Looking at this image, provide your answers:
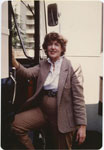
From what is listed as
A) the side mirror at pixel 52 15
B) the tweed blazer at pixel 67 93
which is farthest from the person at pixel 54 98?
the side mirror at pixel 52 15

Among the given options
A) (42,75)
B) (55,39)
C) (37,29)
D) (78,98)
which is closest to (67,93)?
(78,98)

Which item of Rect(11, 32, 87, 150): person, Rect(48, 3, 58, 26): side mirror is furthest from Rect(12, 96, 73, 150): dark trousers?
Rect(48, 3, 58, 26): side mirror

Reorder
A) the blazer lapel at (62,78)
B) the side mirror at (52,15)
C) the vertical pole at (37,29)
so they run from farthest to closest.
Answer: the vertical pole at (37,29) → the side mirror at (52,15) → the blazer lapel at (62,78)

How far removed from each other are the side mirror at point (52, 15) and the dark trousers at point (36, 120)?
21.7 inches

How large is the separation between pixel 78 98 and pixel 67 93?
83mm

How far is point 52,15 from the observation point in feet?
6.24

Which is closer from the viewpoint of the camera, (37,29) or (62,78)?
(62,78)

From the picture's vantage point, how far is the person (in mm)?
1665

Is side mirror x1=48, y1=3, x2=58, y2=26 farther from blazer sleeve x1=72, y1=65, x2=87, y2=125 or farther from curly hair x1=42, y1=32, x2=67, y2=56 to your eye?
blazer sleeve x1=72, y1=65, x2=87, y2=125

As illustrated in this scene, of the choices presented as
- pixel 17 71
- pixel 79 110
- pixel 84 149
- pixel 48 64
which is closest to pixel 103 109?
pixel 79 110

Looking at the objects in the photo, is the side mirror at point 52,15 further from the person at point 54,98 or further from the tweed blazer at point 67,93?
the tweed blazer at point 67,93

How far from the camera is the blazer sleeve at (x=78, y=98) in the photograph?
169 cm

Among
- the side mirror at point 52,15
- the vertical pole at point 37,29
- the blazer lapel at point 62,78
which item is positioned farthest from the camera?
the vertical pole at point 37,29

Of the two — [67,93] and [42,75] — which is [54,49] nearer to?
[42,75]
